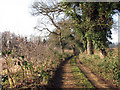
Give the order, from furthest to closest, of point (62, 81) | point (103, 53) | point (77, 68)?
point (77, 68), point (103, 53), point (62, 81)

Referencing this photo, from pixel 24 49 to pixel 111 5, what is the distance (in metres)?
6.22

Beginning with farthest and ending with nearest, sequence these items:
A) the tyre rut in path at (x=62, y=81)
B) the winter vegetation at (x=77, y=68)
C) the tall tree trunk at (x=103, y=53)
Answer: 1. the tall tree trunk at (x=103, y=53)
2. the tyre rut in path at (x=62, y=81)
3. the winter vegetation at (x=77, y=68)

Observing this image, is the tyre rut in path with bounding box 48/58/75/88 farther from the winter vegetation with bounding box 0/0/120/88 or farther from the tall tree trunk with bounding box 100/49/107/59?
the tall tree trunk with bounding box 100/49/107/59

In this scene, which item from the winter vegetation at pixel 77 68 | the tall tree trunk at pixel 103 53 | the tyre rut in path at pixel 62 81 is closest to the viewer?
the winter vegetation at pixel 77 68

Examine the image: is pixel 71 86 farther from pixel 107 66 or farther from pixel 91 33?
pixel 91 33

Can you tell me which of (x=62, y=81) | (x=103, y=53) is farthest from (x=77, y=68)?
(x=62, y=81)

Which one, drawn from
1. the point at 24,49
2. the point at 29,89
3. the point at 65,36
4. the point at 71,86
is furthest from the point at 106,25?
the point at 65,36

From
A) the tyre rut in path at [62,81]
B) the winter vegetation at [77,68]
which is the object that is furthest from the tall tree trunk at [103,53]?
the tyre rut in path at [62,81]

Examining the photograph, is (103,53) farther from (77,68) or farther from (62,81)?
(62,81)

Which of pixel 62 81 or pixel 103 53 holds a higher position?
pixel 103 53

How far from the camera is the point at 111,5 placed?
20.6 ft

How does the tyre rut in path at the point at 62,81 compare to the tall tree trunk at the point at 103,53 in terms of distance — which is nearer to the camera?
the tyre rut in path at the point at 62,81

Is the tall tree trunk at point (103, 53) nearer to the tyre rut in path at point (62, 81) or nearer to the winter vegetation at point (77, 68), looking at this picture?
the winter vegetation at point (77, 68)

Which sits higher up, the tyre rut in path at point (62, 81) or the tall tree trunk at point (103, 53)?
the tall tree trunk at point (103, 53)
